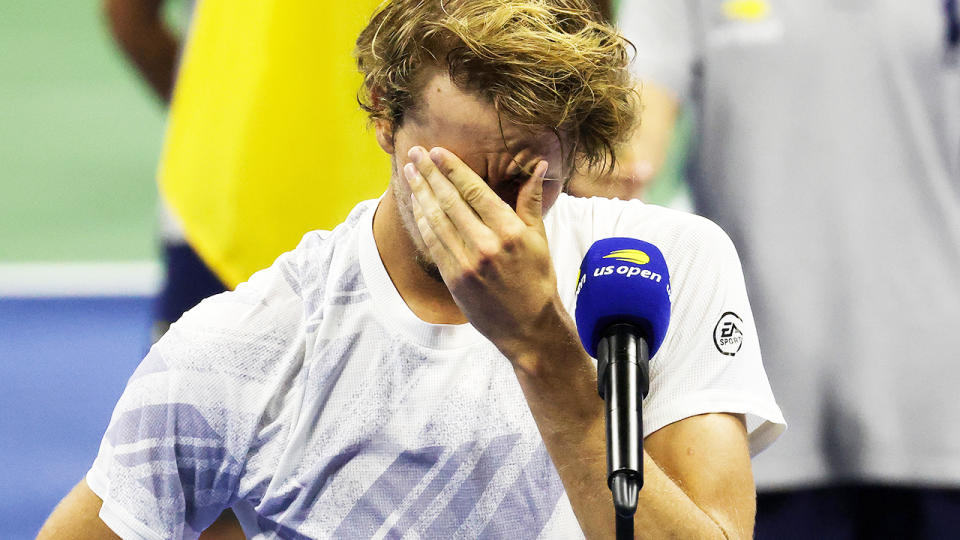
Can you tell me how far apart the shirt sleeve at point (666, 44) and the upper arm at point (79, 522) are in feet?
4.26

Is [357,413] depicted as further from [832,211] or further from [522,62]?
[832,211]

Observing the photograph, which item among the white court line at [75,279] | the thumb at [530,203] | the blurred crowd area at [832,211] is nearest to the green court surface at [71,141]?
the white court line at [75,279]

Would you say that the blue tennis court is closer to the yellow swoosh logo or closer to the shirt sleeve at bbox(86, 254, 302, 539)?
the shirt sleeve at bbox(86, 254, 302, 539)

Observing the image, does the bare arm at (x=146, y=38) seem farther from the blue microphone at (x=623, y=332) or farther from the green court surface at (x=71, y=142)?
the green court surface at (x=71, y=142)

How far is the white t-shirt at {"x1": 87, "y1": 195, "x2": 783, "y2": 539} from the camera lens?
160 centimetres

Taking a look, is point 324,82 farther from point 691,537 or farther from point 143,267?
point 143,267

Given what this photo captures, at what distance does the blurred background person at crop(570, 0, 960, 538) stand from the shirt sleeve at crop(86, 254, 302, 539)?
0.94m

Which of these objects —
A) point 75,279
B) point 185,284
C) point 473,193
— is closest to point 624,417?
point 473,193

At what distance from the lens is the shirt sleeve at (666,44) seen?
2.48 metres

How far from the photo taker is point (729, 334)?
160cm

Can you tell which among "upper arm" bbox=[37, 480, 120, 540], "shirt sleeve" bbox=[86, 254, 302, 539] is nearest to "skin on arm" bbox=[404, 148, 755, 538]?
"shirt sleeve" bbox=[86, 254, 302, 539]

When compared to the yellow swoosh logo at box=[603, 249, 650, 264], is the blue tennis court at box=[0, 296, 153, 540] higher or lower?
lower

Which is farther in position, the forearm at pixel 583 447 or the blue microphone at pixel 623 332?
the forearm at pixel 583 447

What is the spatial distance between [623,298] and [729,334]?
437 mm
